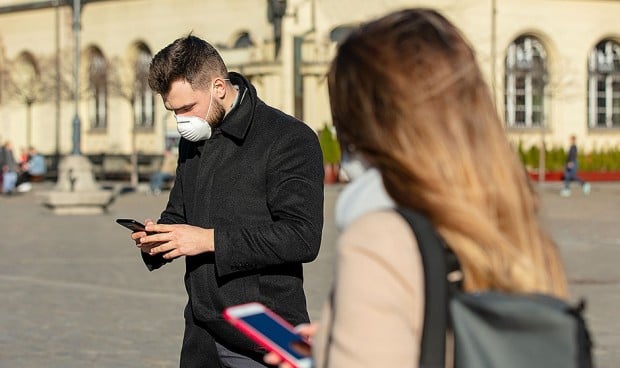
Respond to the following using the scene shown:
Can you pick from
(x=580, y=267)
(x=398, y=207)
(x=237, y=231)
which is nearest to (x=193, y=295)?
(x=237, y=231)

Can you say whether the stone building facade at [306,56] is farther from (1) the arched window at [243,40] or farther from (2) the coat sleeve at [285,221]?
(2) the coat sleeve at [285,221]

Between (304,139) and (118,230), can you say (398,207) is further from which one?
(118,230)

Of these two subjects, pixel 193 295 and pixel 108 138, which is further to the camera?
pixel 108 138

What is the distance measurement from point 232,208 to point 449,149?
2399mm

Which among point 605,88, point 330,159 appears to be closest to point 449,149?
point 330,159

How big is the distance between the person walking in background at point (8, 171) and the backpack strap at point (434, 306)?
134 feet

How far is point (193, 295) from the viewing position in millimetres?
5234

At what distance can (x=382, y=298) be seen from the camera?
2756 mm

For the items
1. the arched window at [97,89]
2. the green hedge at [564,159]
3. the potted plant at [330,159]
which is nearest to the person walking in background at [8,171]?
the potted plant at [330,159]

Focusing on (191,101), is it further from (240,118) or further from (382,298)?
(382,298)

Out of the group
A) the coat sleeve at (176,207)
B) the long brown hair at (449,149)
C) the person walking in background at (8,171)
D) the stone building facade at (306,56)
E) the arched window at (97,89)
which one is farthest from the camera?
the arched window at (97,89)

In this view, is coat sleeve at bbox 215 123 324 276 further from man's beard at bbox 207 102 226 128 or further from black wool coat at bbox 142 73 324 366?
man's beard at bbox 207 102 226 128

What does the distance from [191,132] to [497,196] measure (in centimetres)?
247

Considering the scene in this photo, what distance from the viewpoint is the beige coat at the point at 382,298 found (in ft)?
9.04
